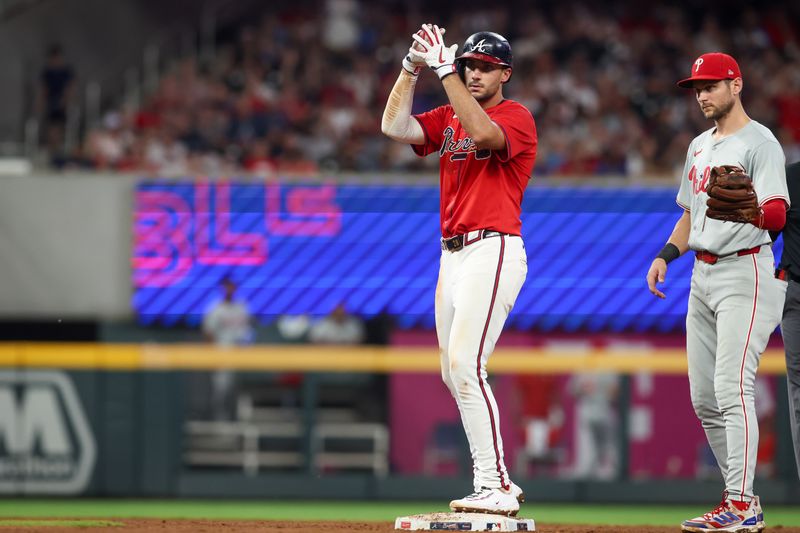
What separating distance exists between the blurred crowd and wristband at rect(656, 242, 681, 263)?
6916 millimetres

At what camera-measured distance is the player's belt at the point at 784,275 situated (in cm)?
525

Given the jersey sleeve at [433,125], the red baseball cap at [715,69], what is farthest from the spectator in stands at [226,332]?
the red baseball cap at [715,69]

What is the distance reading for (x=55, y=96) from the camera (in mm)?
13359

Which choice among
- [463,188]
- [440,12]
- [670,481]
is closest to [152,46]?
[440,12]

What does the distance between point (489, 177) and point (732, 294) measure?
108 cm

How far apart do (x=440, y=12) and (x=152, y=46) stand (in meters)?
3.79

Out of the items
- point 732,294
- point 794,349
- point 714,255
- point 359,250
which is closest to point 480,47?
point 714,255

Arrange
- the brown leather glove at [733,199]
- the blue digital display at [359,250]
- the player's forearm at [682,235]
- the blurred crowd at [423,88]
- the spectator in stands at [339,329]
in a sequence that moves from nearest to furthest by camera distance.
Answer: the brown leather glove at [733,199] → the player's forearm at [682,235] → the spectator in stands at [339,329] → the blue digital display at [359,250] → the blurred crowd at [423,88]

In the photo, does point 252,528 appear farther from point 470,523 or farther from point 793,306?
point 793,306

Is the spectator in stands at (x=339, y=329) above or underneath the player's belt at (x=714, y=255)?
underneath

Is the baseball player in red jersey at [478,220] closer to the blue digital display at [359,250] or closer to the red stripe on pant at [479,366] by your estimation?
the red stripe on pant at [479,366]

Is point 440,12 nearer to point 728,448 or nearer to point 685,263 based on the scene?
point 685,263

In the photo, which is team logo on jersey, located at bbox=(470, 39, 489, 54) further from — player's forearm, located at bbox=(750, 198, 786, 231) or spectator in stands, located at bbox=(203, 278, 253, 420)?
spectator in stands, located at bbox=(203, 278, 253, 420)

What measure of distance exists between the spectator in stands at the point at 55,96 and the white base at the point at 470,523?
9074 mm
